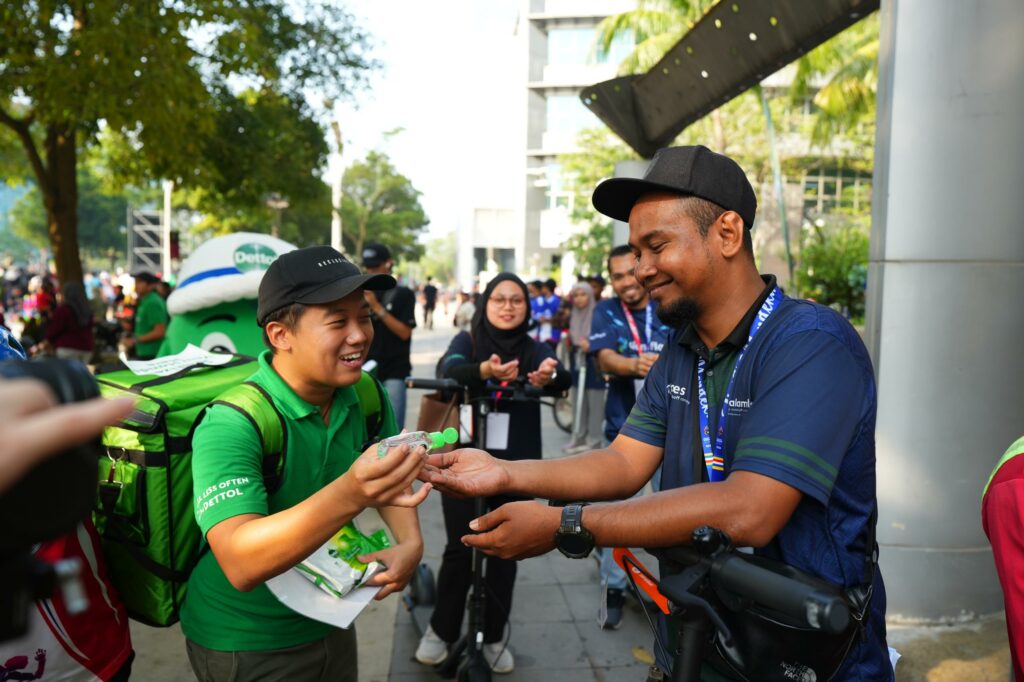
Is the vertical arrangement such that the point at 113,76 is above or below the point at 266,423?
above

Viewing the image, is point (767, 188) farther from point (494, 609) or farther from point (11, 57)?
point (494, 609)

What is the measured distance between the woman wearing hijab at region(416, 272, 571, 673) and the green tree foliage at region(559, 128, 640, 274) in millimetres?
25007

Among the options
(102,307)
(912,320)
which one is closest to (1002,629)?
(912,320)

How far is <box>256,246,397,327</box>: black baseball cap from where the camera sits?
2363 mm

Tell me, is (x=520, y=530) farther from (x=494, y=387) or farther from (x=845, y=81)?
(x=845, y=81)

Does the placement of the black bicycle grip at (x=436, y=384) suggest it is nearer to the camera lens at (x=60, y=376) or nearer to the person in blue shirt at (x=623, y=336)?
the person in blue shirt at (x=623, y=336)

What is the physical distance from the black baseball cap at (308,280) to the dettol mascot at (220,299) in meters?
2.59

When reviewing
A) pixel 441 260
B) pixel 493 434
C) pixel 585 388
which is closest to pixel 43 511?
pixel 493 434

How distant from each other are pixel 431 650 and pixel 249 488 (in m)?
2.69

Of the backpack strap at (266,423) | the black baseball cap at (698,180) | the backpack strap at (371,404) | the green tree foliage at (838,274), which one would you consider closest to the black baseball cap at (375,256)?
the backpack strap at (371,404)

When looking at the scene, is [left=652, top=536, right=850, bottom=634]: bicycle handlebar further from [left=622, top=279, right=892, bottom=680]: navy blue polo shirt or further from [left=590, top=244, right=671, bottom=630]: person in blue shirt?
[left=590, top=244, right=671, bottom=630]: person in blue shirt

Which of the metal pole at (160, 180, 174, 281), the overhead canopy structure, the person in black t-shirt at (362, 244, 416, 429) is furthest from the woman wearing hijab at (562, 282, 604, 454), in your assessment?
the metal pole at (160, 180, 174, 281)

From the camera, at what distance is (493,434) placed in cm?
454

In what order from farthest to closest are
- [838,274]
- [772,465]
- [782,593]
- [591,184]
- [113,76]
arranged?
[591,184] < [838,274] < [113,76] < [772,465] < [782,593]
